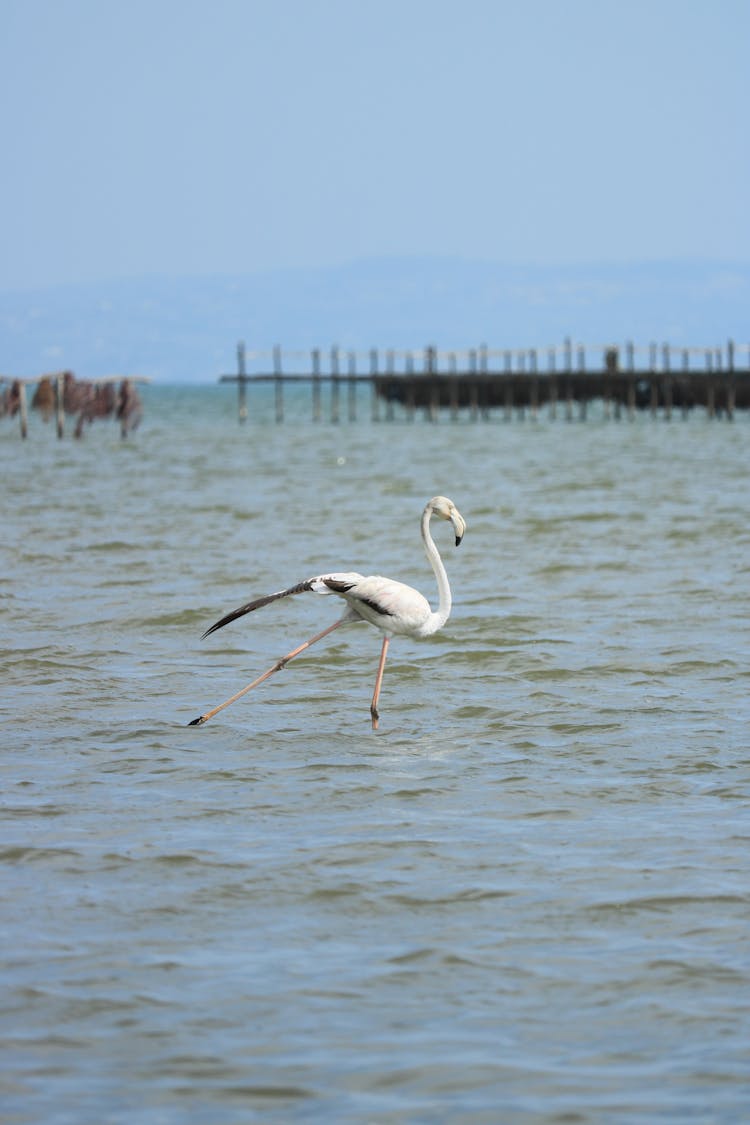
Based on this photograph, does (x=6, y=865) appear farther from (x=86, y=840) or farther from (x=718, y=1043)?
(x=718, y=1043)

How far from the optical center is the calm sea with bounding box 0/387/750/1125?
4758mm

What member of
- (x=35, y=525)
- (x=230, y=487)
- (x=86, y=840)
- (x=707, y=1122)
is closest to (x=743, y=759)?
(x=86, y=840)

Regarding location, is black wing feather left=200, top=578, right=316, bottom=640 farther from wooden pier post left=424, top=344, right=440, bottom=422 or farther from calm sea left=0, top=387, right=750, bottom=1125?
wooden pier post left=424, top=344, right=440, bottom=422

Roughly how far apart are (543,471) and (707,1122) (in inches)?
1288

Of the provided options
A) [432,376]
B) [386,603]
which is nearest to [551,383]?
[432,376]

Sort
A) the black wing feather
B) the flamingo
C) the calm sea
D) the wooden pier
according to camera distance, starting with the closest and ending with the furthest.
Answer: the calm sea
the black wing feather
the flamingo
the wooden pier

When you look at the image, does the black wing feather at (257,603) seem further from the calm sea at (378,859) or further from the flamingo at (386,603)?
the calm sea at (378,859)

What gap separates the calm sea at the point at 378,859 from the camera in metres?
4.76

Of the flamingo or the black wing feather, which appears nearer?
the black wing feather

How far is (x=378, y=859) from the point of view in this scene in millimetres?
6766

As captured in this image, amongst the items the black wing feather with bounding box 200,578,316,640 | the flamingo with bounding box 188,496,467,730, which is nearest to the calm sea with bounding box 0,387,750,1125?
the flamingo with bounding box 188,496,467,730

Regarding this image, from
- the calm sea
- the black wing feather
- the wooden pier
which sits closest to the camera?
the calm sea

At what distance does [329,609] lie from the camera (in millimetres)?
14500

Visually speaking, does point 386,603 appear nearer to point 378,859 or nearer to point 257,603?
point 257,603
